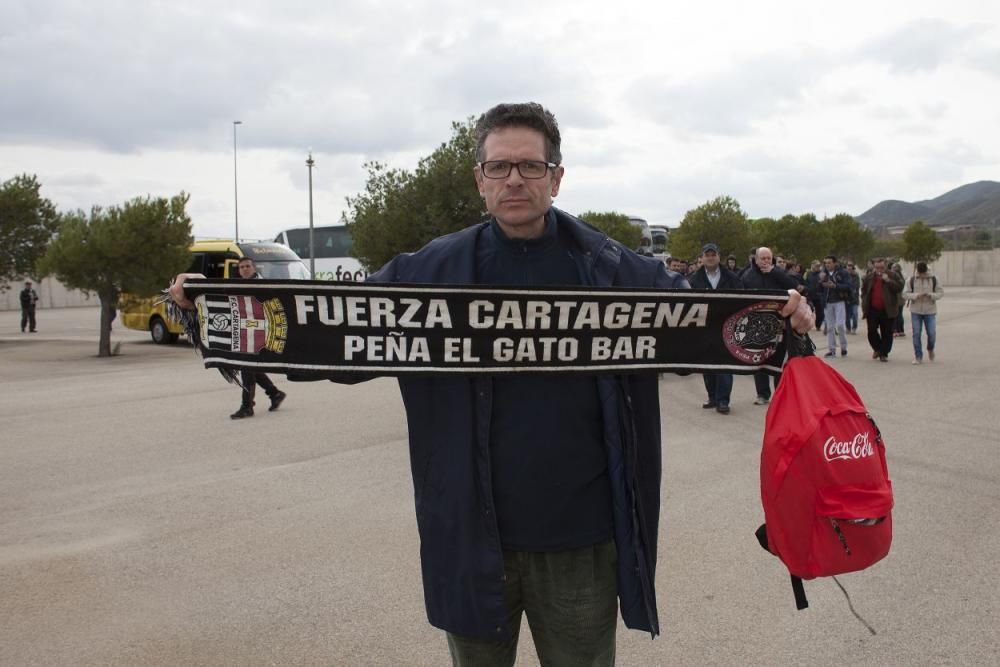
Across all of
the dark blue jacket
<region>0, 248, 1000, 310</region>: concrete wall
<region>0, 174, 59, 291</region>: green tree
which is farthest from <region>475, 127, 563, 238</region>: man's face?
<region>0, 248, 1000, 310</region>: concrete wall

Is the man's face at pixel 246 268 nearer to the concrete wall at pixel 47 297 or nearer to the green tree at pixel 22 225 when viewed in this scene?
the green tree at pixel 22 225

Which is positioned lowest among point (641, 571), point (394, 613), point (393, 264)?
point (394, 613)

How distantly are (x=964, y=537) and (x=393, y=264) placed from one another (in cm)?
435

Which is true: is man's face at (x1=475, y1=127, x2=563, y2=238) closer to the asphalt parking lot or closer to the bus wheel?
the asphalt parking lot

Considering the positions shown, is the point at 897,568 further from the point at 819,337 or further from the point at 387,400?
the point at 819,337

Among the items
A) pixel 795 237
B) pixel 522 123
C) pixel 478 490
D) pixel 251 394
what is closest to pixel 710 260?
pixel 251 394

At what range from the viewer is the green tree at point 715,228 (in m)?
50.4

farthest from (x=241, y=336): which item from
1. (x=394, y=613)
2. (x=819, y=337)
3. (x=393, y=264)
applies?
(x=819, y=337)

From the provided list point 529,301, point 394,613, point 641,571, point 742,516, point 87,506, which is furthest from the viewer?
point 87,506

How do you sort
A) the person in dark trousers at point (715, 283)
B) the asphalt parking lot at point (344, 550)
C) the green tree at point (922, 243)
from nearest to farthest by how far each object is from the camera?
the asphalt parking lot at point (344, 550) < the person in dark trousers at point (715, 283) < the green tree at point (922, 243)

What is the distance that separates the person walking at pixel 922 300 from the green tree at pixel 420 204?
1864 centimetres

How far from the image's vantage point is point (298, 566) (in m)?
4.89

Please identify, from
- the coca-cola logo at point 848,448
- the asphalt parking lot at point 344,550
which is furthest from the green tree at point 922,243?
the coca-cola logo at point 848,448

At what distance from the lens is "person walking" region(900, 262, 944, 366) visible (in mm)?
14109
